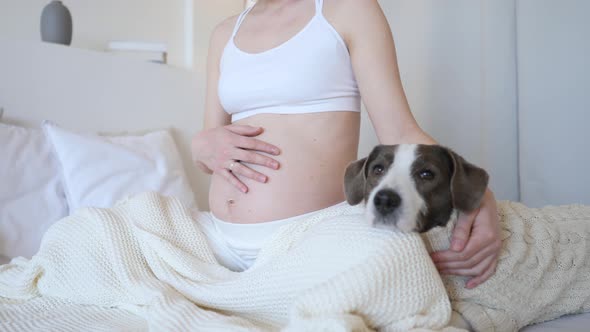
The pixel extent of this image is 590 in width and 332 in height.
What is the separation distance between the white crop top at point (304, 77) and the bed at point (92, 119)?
730 mm

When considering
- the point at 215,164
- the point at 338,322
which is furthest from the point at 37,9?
the point at 338,322

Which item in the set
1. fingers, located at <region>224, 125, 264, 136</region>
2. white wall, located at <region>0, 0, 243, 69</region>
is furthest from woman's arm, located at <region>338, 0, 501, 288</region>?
white wall, located at <region>0, 0, 243, 69</region>

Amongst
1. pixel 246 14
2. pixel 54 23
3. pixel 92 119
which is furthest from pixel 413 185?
pixel 54 23

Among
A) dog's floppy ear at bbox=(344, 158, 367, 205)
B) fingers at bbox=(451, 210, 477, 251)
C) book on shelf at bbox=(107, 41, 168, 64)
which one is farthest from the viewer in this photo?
book on shelf at bbox=(107, 41, 168, 64)

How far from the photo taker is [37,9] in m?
1.96

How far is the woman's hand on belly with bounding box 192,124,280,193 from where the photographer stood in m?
0.96

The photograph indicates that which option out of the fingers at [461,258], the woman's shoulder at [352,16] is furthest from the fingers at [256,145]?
the fingers at [461,258]

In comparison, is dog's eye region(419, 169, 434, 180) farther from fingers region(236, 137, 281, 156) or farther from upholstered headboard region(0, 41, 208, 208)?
upholstered headboard region(0, 41, 208, 208)

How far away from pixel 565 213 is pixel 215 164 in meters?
0.73

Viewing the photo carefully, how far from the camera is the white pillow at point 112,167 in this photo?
150 centimetres

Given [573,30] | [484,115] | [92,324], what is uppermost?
[573,30]

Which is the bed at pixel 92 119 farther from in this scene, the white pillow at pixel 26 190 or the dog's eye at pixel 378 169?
the dog's eye at pixel 378 169

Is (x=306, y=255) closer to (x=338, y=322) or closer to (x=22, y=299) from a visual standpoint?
(x=338, y=322)

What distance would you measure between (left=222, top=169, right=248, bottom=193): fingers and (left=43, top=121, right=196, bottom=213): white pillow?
0.56 meters
